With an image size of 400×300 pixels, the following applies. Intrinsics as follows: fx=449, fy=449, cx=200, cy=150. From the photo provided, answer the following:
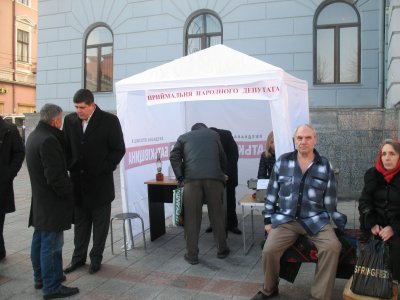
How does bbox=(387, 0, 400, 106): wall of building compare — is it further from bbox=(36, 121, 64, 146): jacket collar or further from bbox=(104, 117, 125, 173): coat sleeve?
bbox=(36, 121, 64, 146): jacket collar

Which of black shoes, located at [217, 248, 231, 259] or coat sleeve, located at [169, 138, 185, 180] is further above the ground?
coat sleeve, located at [169, 138, 185, 180]

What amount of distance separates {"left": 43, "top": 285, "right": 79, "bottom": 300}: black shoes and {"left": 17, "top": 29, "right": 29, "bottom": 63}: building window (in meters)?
26.6

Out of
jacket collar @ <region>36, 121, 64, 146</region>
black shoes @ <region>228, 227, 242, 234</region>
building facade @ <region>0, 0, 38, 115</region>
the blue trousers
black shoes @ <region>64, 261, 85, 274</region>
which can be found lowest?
black shoes @ <region>64, 261, 85, 274</region>

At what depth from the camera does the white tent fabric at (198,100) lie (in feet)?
16.4

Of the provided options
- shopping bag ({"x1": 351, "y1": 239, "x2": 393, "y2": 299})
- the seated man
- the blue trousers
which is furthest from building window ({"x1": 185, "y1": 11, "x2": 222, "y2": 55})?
shopping bag ({"x1": 351, "y1": 239, "x2": 393, "y2": 299})

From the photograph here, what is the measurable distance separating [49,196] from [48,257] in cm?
54

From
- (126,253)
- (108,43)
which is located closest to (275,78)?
(126,253)

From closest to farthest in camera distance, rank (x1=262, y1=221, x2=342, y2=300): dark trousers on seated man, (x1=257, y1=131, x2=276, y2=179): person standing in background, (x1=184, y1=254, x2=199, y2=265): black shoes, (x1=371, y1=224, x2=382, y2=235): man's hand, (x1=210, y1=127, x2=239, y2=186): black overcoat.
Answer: (x1=262, y1=221, x2=342, y2=300): dark trousers on seated man < (x1=371, y1=224, x2=382, y2=235): man's hand < (x1=184, y1=254, x2=199, y2=265): black shoes < (x1=257, y1=131, x2=276, y2=179): person standing in background < (x1=210, y1=127, x2=239, y2=186): black overcoat

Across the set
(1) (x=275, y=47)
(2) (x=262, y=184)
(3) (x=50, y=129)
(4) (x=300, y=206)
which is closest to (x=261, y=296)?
(4) (x=300, y=206)

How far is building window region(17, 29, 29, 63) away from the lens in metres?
28.0

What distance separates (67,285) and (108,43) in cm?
910

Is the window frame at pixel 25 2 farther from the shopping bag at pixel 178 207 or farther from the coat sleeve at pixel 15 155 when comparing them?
the shopping bag at pixel 178 207

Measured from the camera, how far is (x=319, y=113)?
9.66 meters

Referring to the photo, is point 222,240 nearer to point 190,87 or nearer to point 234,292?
point 234,292
